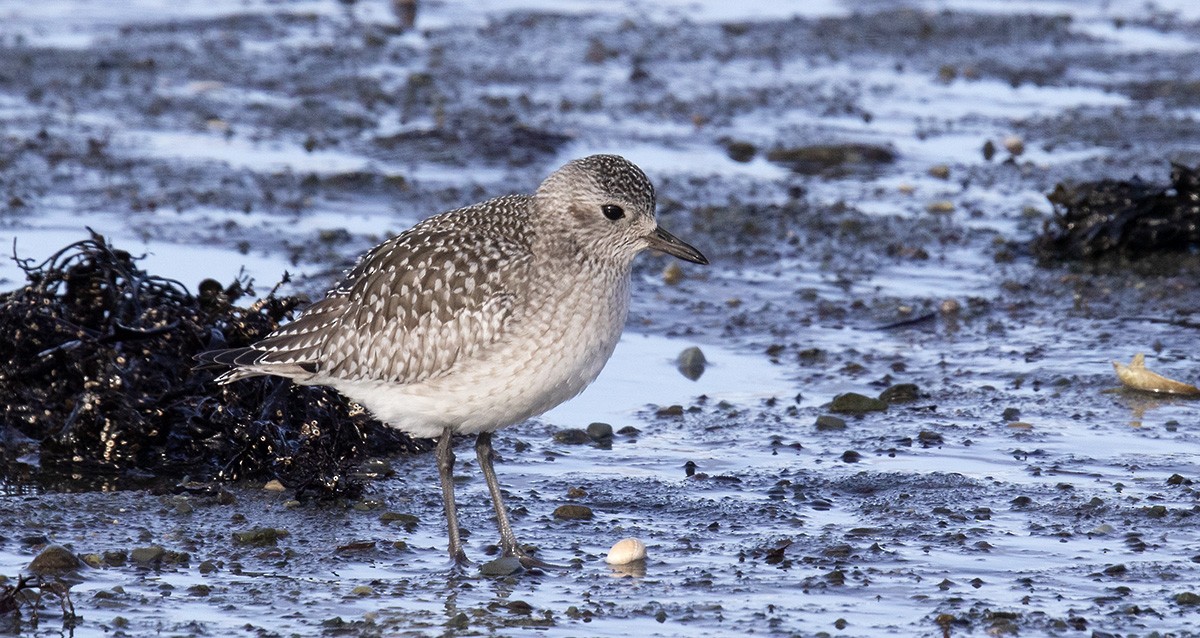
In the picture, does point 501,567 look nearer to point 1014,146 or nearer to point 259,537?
point 259,537

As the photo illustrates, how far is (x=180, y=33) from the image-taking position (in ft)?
54.3

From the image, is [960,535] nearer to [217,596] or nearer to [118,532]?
[217,596]

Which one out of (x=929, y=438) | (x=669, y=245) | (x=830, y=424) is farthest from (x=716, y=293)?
(x=669, y=245)

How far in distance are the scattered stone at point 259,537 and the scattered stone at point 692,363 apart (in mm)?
2960

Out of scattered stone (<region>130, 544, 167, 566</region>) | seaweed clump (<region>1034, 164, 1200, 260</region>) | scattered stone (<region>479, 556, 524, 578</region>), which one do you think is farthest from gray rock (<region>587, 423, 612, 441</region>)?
seaweed clump (<region>1034, 164, 1200, 260</region>)

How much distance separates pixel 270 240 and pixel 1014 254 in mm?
4671

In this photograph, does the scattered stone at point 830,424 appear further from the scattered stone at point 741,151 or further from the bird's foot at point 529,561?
the scattered stone at point 741,151

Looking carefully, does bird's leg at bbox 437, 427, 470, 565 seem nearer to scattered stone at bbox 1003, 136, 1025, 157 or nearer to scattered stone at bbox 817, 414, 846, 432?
scattered stone at bbox 817, 414, 846, 432

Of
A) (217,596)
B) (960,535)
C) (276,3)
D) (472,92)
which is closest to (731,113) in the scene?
(472,92)

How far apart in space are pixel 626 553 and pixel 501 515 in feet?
1.80

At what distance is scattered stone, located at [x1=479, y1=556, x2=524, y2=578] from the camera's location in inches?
249

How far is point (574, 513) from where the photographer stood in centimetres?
700

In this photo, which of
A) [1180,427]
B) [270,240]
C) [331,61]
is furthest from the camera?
[331,61]

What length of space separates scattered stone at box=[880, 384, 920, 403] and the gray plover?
2018 millimetres
